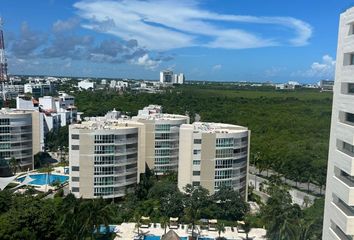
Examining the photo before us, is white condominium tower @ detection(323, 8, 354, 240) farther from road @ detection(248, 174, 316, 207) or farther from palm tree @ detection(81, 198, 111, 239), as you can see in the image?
road @ detection(248, 174, 316, 207)

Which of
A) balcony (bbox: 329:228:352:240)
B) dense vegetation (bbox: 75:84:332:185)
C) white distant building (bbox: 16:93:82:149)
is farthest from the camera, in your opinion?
white distant building (bbox: 16:93:82:149)

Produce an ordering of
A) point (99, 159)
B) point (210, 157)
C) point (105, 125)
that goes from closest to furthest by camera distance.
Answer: point (210, 157)
point (99, 159)
point (105, 125)

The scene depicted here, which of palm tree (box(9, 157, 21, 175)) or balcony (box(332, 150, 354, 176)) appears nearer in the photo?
balcony (box(332, 150, 354, 176))

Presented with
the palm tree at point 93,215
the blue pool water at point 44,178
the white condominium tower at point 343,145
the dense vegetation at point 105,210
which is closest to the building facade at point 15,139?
the blue pool water at point 44,178

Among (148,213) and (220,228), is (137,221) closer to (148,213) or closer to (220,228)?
(148,213)

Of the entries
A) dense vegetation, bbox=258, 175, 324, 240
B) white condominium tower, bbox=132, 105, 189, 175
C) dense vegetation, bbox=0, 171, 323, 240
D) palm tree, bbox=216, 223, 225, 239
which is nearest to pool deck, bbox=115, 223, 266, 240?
dense vegetation, bbox=0, 171, 323, 240

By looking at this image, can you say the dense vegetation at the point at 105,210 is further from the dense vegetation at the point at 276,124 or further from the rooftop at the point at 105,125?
the dense vegetation at the point at 276,124

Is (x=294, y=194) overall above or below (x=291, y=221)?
below

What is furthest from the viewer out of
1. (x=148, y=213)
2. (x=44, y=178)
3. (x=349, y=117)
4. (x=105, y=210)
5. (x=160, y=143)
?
(x=44, y=178)

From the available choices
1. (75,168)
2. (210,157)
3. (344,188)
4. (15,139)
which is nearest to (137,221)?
(75,168)
